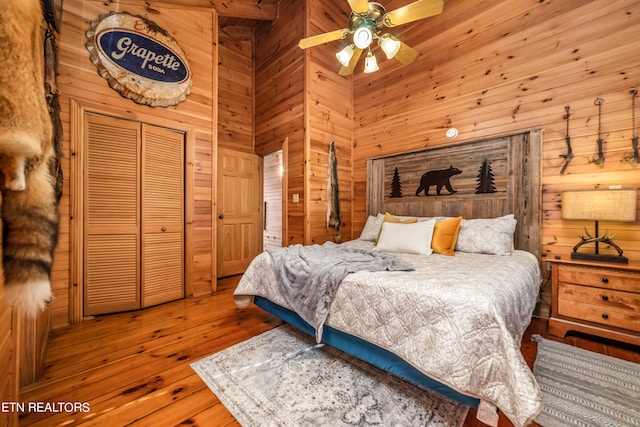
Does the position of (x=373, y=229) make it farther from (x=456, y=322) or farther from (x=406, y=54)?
(x=456, y=322)

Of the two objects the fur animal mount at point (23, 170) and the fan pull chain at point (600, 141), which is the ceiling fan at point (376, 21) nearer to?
the fan pull chain at point (600, 141)

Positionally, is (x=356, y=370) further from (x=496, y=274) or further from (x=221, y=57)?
(x=221, y=57)

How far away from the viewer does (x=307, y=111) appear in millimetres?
3330

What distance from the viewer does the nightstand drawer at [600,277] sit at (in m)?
1.70

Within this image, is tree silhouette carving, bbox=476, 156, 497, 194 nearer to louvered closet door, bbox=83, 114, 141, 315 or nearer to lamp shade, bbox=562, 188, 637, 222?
lamp shade, bbox=562, 188, 637, 222

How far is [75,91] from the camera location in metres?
2.16

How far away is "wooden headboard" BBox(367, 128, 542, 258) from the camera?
242cm

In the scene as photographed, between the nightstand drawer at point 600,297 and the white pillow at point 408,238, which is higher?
the white pillow at point 408,238

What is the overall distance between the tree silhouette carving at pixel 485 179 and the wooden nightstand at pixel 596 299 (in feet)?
3.16

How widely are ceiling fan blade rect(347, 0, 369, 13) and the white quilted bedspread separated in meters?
1.99

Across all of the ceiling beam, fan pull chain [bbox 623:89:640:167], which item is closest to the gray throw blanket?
fan pull chain [bbox 623:89:640:167]

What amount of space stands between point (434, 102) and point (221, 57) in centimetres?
339

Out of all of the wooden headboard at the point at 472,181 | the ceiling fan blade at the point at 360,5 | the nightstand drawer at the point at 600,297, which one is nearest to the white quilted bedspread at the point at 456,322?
the nightstand drawer at the point at 600,297

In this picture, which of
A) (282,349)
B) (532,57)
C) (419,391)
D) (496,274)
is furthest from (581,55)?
(282,349)
